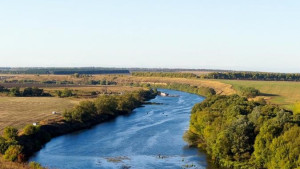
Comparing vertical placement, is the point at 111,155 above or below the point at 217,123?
below

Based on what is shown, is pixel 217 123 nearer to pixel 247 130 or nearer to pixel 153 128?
pixel 247 130

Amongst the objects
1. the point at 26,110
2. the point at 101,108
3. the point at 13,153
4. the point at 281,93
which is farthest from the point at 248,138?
the point at 281,93

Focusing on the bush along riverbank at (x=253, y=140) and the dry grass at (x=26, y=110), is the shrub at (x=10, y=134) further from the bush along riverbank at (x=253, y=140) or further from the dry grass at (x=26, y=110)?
the bush along riverbank at (x=253, y=140)

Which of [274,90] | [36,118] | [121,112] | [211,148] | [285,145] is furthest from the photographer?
[274,90]

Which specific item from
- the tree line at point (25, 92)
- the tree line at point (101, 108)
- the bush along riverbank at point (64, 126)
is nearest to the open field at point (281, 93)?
the tree line at point (101, 108)

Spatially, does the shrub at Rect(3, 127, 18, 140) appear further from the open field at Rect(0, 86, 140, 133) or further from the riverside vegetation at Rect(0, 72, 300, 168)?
the riverside vegetation at Rect(0, 72, 300, 168)

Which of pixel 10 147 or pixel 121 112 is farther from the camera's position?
pixel 121 112

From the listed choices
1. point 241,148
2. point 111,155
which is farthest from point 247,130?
point 111,155
